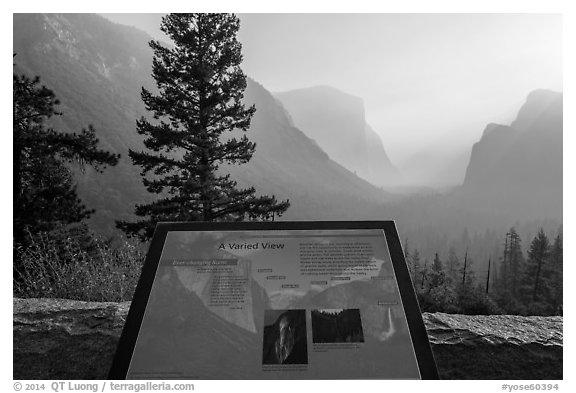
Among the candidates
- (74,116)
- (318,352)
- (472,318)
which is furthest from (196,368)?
(74,116)

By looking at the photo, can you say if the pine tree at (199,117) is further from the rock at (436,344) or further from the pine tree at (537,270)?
the pine tree at (537,270)

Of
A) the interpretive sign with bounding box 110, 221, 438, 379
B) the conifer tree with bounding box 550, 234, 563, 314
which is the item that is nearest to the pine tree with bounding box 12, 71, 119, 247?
the interpretive sign with bounding box 110, 221, 438, 379

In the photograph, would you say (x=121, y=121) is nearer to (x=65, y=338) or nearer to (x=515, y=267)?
(x=515, y=267)

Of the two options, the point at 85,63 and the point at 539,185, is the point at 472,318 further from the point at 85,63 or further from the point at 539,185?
the point at 539,185

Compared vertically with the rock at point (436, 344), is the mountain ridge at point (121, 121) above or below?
above

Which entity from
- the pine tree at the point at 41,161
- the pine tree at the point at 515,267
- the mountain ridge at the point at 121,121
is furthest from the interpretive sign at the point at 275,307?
the mountain ridge at the point at 121,121

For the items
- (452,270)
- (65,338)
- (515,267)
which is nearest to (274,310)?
(65,338)
